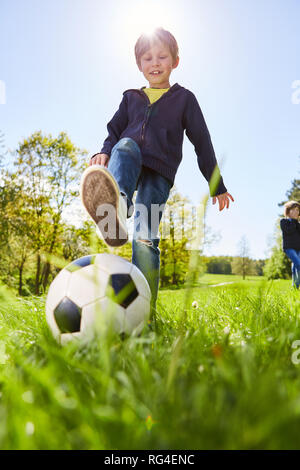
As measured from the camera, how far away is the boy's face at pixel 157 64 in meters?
3.48

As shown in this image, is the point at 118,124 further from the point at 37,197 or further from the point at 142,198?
the point at 37,197

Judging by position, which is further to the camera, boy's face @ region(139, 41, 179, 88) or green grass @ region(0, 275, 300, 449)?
boy's face @ region(139, 41, 179, 88)

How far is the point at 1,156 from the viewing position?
64.5 feet

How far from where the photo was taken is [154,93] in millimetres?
3639

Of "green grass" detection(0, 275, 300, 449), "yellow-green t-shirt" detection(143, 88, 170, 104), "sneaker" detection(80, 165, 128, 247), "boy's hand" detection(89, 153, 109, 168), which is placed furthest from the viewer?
"yellow-green t-shirt" detection(143, 88, 170, 104)

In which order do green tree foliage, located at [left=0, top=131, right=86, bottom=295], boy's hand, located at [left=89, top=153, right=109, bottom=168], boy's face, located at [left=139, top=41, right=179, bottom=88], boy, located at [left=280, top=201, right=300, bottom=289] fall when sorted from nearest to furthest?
boy's hand, located at [left=89, top=153, right=109, bottom=168], boy's face, located at [left=139, top=41, right=179, bottom=88], boy, located at [left=280, top=201, right=300, bottom=289], green tree foliage, located at [left=0, top=131, right=86, bottom=295]

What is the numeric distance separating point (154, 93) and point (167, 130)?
536 millimetres

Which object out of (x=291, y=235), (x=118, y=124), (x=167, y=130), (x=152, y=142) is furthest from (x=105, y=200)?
(x=291, y=235)

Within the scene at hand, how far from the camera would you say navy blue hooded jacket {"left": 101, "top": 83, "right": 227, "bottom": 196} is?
10.9 feet

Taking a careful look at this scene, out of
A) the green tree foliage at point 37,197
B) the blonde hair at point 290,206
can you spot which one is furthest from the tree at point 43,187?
the blonde hair at point 290,206

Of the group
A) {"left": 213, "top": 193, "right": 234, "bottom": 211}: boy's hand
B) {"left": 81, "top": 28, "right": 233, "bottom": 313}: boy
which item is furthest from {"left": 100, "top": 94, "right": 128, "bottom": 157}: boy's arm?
{"left": 213, "top": 193, "right": 234, "bottom": 211}: boy's hand

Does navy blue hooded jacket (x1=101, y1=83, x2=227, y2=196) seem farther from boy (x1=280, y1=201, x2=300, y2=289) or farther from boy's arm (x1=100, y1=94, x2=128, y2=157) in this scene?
boy (x1=280, y1=201, x2=300, y2=289)

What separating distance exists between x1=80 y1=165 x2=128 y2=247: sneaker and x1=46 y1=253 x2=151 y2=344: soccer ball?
269 millimetres

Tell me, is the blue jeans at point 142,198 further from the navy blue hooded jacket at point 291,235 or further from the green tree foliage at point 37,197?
the green tree foliage at point 37,197
